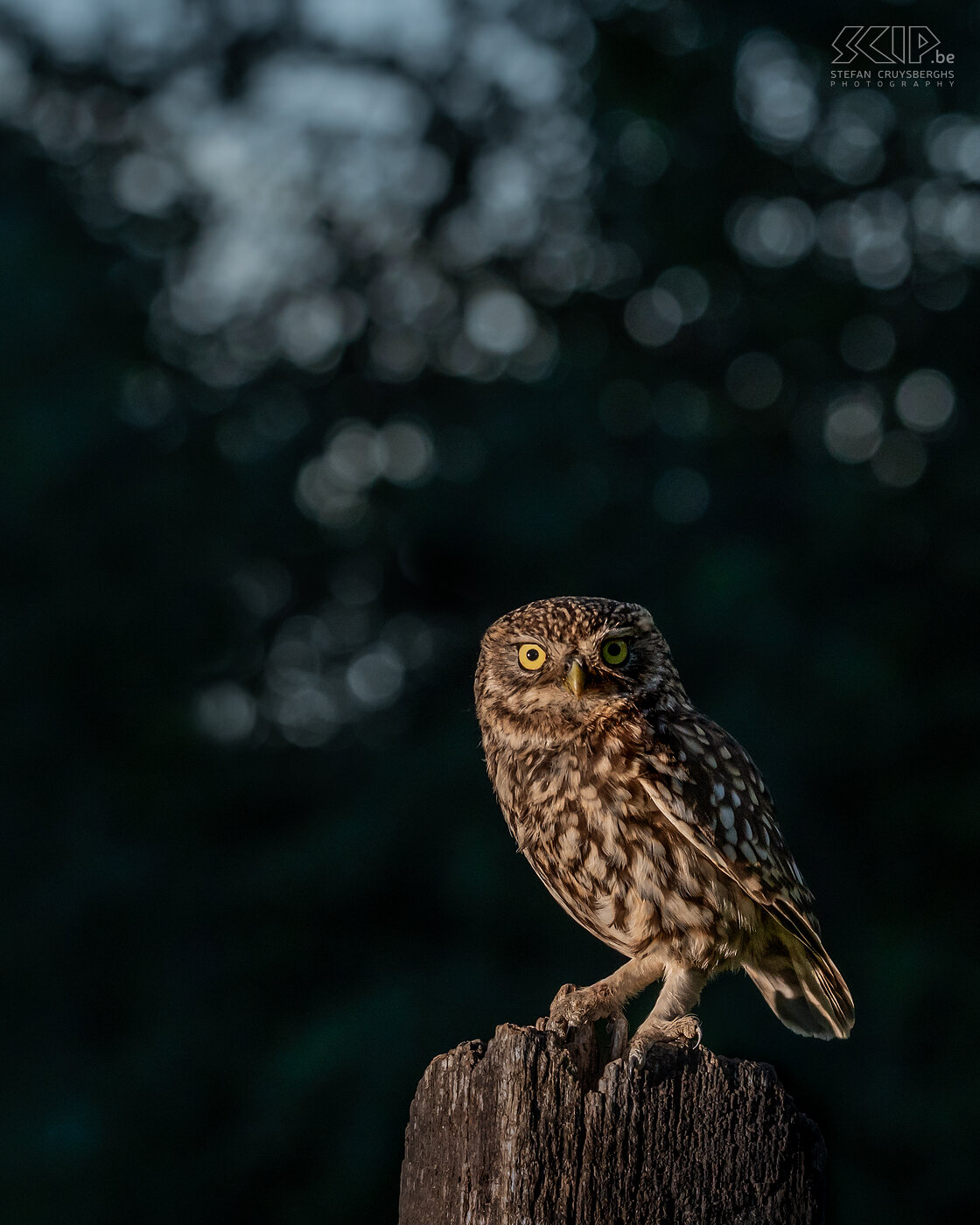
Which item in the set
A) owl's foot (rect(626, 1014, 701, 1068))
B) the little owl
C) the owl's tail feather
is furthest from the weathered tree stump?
the owl's tail feather

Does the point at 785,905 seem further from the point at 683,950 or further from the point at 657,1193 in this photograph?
the point at 657,1193

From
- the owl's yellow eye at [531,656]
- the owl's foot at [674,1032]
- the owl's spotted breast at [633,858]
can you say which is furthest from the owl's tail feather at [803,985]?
the owl's yellow eye at [531,656]

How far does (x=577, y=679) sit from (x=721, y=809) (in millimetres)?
380

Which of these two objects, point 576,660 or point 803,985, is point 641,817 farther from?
point 803,985

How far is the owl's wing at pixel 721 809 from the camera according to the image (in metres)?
2.45

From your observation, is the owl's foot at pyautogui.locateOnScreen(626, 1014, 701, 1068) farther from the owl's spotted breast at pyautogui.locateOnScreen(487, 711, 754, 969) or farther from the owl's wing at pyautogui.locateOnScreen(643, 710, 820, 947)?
the owl's wing at pyautogui.locateOnScreen(643, 710, 820, 947)

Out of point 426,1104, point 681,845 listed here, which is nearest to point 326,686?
point 681,845

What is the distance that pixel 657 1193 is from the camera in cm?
153

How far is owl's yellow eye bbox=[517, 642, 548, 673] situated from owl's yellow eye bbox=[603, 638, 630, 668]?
122 millimetres

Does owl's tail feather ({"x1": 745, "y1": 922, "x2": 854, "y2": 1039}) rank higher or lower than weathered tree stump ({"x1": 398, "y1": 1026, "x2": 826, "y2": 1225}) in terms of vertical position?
lower

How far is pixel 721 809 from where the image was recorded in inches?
98.0

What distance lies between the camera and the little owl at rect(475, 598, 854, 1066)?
96.8 inches

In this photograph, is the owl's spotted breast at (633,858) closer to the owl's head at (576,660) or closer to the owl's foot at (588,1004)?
the owl's head at (576,660)

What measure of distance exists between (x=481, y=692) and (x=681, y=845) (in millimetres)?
588
